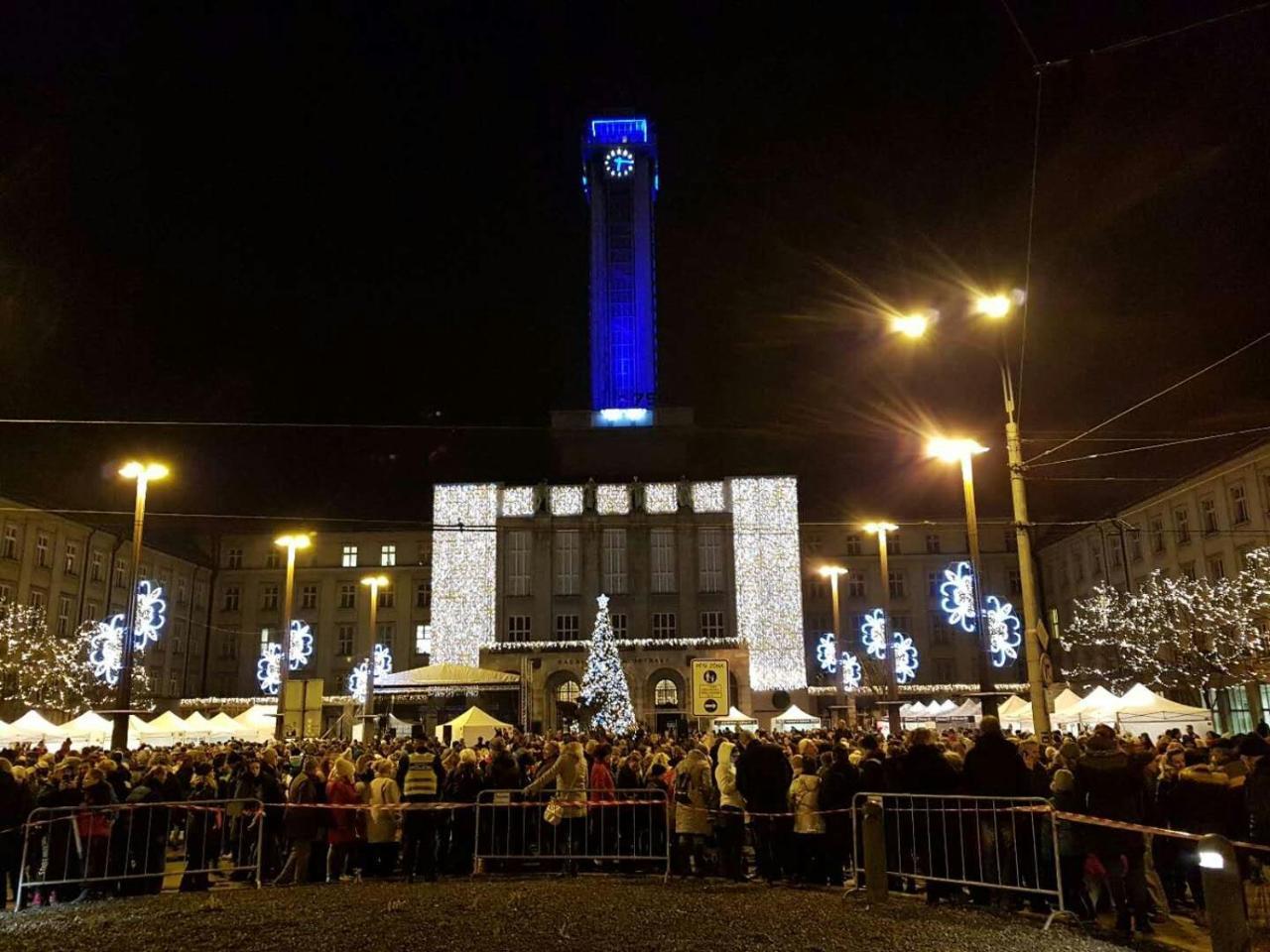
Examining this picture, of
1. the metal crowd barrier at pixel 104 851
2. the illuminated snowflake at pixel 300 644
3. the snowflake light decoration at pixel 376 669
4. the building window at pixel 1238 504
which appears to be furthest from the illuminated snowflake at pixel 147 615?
the building window at pixel 1238 504

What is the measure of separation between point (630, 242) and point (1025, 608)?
58.6m

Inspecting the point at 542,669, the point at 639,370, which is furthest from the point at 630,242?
the point at 542,669

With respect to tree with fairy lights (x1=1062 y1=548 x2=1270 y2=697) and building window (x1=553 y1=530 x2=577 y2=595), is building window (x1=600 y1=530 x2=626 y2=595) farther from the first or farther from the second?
tree with fairy lights (x1=1062 y1=548 x2=1270 y2=697)

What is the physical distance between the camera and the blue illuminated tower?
6912 cm

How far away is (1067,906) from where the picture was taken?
9758 mm

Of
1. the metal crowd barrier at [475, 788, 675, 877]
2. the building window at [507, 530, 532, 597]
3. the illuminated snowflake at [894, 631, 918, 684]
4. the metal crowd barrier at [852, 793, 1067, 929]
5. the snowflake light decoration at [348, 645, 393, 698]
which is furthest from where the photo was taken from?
the illuminated snowflake at [894, 631, 918, 684]

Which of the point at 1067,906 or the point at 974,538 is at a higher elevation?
the point at 974,538

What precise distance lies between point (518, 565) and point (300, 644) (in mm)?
17039

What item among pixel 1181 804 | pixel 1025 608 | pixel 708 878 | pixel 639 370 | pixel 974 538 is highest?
pixel 639 370

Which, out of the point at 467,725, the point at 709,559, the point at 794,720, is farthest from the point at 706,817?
the point at 709,559

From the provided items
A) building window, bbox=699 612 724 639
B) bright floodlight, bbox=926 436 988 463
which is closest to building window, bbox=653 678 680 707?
building window, bbox=699 612 724 639

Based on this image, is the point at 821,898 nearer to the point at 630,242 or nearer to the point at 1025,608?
the point at 1025,608

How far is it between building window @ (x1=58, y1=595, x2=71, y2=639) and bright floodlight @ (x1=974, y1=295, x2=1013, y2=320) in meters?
48.0

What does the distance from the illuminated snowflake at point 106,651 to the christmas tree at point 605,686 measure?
21081 mm
